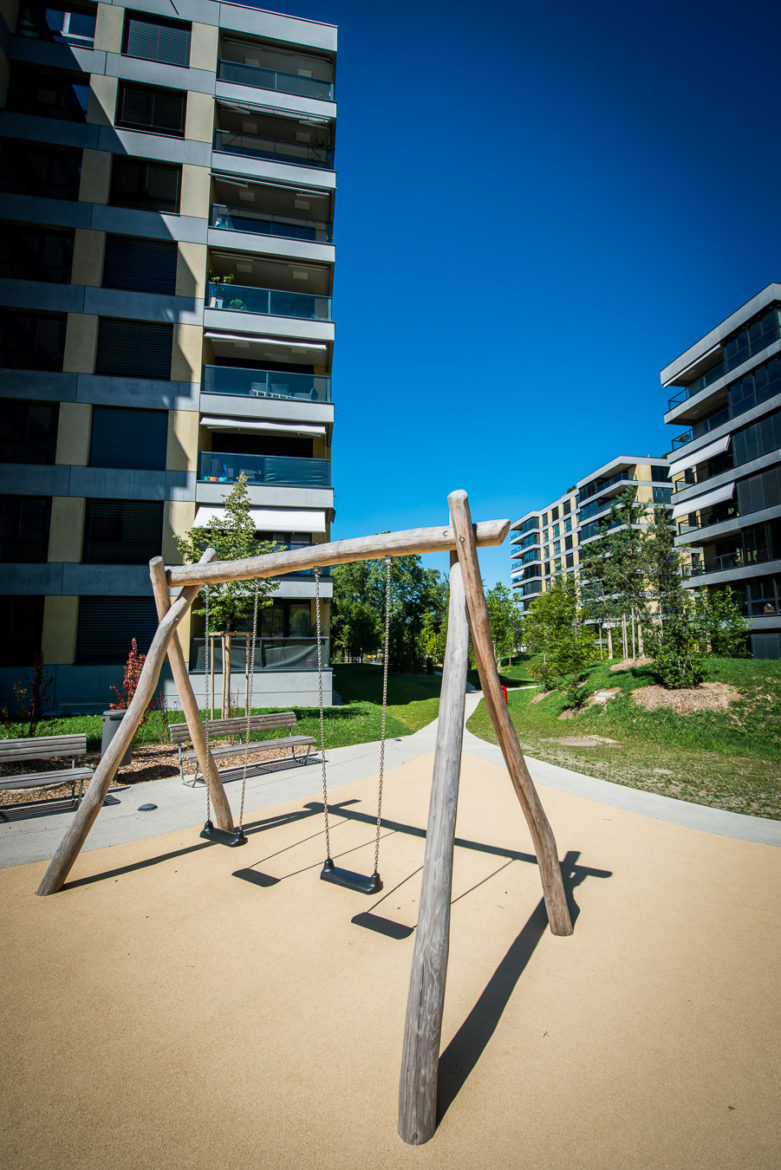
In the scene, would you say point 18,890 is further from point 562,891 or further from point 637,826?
point 637,826

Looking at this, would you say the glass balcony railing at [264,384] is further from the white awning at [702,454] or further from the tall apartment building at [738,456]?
the white awning at [702,454]

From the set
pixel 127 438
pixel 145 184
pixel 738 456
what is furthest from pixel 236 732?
pixel 738 456

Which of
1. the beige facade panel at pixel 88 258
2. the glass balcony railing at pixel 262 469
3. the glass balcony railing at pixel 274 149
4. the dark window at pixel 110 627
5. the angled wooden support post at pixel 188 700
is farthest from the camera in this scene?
the glass balcony railing at pixel 274 149

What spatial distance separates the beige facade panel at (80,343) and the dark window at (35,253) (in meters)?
1.58

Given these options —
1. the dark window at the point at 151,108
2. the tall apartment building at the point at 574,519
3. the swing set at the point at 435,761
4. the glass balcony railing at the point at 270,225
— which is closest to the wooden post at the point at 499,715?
the swing set at the point at 435,761

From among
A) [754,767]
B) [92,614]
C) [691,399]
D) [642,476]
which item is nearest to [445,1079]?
[754,767]

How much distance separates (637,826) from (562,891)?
288cm

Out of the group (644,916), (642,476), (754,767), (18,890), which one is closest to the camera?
(644,916)

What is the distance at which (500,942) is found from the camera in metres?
3.65

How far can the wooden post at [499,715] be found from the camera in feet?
11.0

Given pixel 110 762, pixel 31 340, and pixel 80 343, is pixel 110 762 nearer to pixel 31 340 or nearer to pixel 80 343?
pixel 80 343

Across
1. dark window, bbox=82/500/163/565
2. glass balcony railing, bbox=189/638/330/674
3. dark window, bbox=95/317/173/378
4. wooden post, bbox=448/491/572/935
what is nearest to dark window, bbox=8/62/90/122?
dark window, bbox=95/317/173/378

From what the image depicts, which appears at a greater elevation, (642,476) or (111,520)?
(642,476)

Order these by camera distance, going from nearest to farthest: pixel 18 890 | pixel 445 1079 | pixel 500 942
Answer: pixel 445 1079 < pixel 500 942 < pixel 18 890
